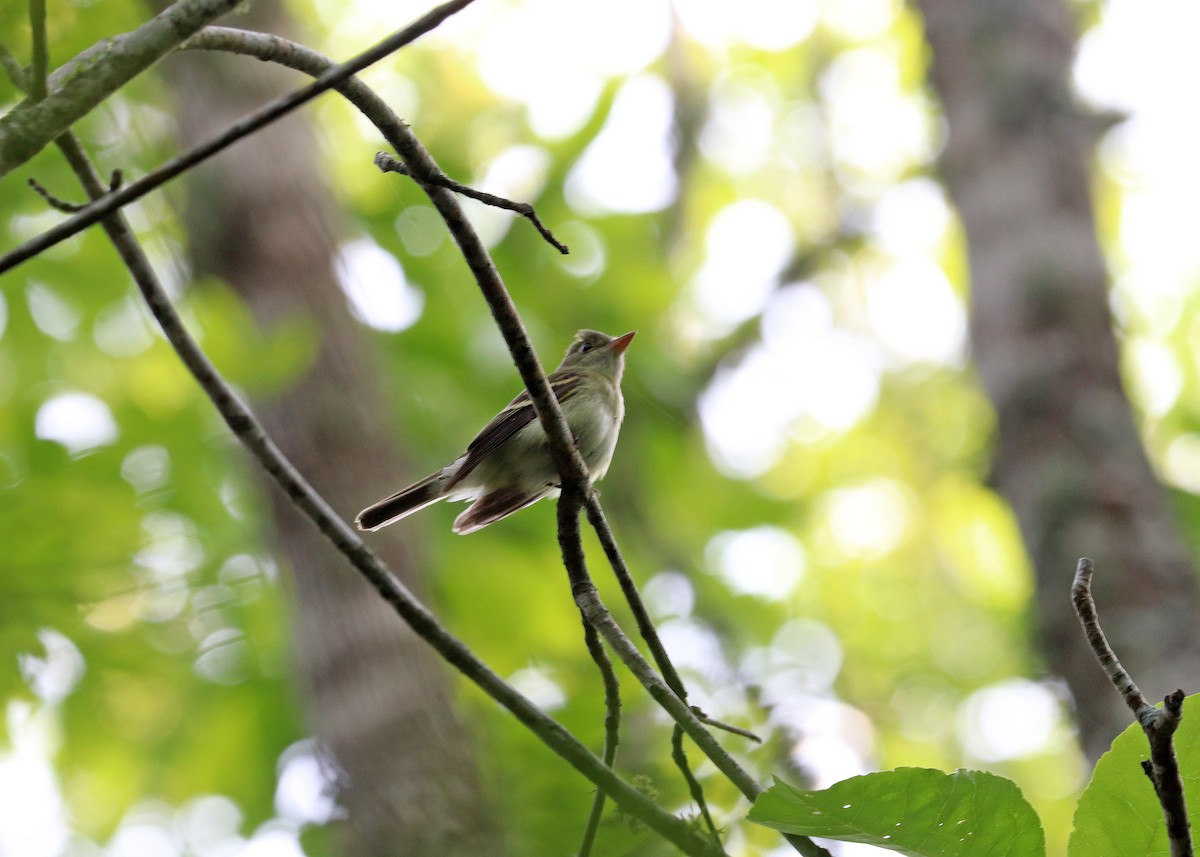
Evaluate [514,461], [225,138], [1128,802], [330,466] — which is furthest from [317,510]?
[330,466]

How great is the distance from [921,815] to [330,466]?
4.49 m

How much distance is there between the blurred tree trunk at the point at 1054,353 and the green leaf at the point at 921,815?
3.55 metres

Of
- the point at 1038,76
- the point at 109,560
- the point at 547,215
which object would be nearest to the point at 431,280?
the point at 547,215

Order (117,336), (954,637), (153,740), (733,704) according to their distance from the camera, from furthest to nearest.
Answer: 1. (954,637)
2. (153,740)
3. (117,336)
4. (733,704)

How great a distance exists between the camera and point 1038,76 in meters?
6.95

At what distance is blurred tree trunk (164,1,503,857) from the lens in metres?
3.73

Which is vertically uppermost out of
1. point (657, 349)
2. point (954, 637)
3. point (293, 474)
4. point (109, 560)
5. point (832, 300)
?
point (832, 300)

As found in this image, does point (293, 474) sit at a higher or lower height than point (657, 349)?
lower

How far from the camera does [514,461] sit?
4863 mm

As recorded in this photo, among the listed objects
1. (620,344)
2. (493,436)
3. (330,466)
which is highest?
(620,344)

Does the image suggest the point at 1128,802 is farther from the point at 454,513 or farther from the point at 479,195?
the point at 454,513

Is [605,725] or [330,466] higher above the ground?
[330,466]

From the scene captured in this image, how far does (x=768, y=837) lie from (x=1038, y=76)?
5884 millimetres

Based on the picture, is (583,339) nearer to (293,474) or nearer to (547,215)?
(547,215)
